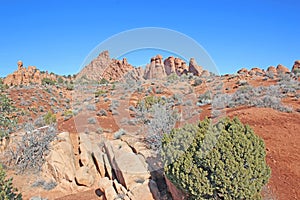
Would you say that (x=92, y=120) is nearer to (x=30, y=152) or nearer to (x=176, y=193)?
(x=30, y=152)

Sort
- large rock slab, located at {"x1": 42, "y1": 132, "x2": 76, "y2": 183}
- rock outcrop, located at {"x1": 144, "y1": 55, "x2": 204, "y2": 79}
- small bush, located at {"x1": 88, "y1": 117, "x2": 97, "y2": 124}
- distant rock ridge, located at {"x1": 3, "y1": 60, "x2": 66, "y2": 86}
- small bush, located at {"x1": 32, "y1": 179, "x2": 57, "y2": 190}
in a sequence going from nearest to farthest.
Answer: small bush, located at {"x1": 32, "y1": 179, "x2": 57, "y2": 190}
large rock slab, located at {"x1": 42, "y1": 132, "x2": 76, "y2": 183}
rock outcrop, located at {"x1": 144, "y1": 55, "x2": 204, "y2": 79}
small bush, located at {"x1": 88, "y1": 117, "x2": 97, "y2": 124}
distant rock ridge, located at {"x1": 3, "y1": 60, "x2": 66, "y2": 86}

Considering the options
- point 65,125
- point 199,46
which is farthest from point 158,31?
point 65,125

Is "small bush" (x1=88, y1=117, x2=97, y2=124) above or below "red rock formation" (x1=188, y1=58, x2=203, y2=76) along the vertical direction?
below

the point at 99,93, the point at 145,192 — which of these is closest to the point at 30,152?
the point at 145,192

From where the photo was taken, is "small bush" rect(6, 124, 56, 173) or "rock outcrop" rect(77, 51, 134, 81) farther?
"small bush" rect(6, 124, 56, 173)

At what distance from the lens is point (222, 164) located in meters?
3.72

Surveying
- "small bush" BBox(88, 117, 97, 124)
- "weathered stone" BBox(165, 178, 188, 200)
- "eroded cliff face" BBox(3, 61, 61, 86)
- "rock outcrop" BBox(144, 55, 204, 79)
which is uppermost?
"eroded cliff face" BBox(3, 61, 61, 86)

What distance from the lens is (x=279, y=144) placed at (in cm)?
593

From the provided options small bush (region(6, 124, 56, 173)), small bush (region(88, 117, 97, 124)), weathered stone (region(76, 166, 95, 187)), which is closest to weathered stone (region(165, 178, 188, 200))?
weathered stone (region(76, 166, 95, 187))

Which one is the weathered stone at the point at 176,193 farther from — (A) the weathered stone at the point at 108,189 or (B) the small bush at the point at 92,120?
(B) the small bush at the point at 92,120

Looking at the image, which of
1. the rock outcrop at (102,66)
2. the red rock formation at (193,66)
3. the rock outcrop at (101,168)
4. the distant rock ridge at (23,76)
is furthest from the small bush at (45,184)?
the distant rock ridge at (23,76)

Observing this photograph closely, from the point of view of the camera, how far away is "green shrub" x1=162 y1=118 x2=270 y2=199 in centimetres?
374

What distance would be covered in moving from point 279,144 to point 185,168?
3.24 meters

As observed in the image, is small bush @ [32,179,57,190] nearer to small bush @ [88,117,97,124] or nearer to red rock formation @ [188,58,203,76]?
small bush @ [88,117,97,124]
